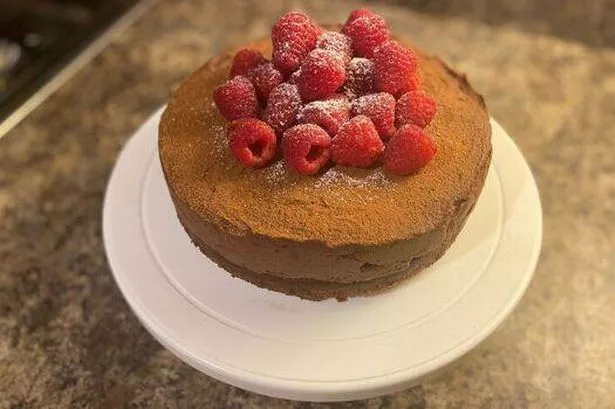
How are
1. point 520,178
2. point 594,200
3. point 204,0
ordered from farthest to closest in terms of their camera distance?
point 204,0, point 594,200, point 520,178

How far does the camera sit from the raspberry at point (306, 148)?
3.32ft

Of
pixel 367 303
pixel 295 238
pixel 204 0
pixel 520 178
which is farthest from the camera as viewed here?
pixel 204 0

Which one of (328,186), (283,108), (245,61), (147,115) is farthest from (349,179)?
(147,115)

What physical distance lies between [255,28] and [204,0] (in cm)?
17

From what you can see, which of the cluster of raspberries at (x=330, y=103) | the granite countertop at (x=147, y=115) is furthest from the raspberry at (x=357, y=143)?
the granite countertop at (x=147, y=115)

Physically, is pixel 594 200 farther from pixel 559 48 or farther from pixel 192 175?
pixel 192 175

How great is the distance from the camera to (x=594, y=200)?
1.37 metres

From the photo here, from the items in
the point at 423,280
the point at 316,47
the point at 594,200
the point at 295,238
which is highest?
the point at 316,47

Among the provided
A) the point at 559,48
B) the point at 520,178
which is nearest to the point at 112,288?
the point at 520,178

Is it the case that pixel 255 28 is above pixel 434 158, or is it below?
below

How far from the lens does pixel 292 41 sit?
1.10 m

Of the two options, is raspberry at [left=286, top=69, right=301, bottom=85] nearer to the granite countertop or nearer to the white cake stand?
the white cake stand

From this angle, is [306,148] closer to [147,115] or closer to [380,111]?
[380,111]

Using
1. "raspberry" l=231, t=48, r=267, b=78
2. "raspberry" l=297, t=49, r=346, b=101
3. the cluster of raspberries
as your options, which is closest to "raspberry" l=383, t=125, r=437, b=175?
the cluster of raspberries
